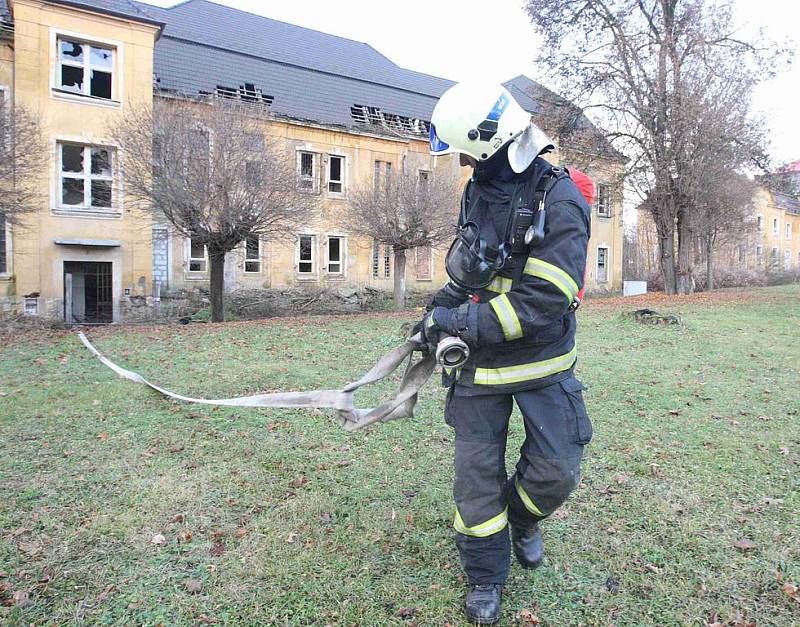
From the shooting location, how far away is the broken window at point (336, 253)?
26.8 meters

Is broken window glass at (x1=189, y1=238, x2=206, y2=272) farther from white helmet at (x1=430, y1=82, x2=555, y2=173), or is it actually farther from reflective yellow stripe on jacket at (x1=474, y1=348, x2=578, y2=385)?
reflective yellow stripe on jacket at (x1=474, y1=348, x2=578, y2=385)

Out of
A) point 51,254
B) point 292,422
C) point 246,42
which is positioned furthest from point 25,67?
point 292,422

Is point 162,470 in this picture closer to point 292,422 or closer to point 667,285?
point 292,422

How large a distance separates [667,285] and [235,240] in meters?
19.5

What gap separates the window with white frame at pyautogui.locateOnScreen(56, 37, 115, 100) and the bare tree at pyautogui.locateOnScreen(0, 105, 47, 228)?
5.67 metres

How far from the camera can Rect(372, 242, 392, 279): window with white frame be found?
90.7ft

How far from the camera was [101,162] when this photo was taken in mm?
19625

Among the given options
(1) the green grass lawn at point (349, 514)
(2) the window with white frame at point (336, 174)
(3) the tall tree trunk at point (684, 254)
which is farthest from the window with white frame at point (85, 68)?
(3) the tall tree trunk at point (684, 254)

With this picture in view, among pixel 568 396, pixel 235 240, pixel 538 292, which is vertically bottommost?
pixel 568 396

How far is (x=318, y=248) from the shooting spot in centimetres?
2630

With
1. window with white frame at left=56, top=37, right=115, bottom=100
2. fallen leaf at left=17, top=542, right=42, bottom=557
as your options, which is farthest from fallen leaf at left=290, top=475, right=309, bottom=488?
window with white frame at left=56, top=37, right=115, bottom=100

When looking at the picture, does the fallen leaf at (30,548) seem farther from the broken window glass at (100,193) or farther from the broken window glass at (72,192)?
the broken window glass at (72,192)

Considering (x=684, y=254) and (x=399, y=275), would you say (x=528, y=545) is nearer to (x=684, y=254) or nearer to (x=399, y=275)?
(x=399, y=275)

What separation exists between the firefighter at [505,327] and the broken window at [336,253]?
80.1 ft
